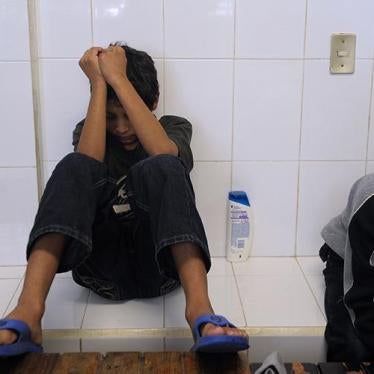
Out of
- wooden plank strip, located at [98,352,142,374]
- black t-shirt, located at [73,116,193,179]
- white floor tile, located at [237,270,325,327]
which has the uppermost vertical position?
black t-shirt, located at [73,116,193,179]

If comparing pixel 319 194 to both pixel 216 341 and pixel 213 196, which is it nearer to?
pixel 213 196

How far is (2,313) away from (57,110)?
55 centimetres

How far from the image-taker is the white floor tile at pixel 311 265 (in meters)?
1.55

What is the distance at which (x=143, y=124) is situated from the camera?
4.20ft

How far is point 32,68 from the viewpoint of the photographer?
4.77 feet

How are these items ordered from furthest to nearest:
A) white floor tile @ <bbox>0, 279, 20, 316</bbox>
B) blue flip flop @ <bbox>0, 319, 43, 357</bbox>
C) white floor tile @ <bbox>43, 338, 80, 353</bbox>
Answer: white floor tile @ <bbox>0, 279, 20, 316</bbox> < white floor tile @ <bbox>43, 338, 80, 353</bbox> < blue flip flop @ <bbox>0, 319, 43, 357</bbox>

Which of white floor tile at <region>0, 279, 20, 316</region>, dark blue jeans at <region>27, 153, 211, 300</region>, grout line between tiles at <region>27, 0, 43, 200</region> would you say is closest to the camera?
dark blue jeans at <region>27, 153, 211, 300</region>

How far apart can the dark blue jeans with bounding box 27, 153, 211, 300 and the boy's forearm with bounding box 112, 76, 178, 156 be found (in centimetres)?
12

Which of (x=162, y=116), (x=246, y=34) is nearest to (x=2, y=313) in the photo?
(x=162, y=116)

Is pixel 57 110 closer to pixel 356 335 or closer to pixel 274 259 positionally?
pixel 274 259

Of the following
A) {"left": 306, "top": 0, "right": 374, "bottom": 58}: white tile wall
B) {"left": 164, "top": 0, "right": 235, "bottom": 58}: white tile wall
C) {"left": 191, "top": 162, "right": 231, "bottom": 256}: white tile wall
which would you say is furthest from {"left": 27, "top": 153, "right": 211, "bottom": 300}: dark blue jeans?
{"left": 306, "top": 0, "right": 374, "bottom": 58}: white tile wall

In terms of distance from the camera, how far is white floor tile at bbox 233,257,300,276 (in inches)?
60.9

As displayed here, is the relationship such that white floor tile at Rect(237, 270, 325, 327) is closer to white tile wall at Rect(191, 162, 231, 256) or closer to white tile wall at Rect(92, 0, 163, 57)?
white tile wall at Rect(191, 162, 231, 256)

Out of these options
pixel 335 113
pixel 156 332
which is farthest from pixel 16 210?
pixel 335 113
